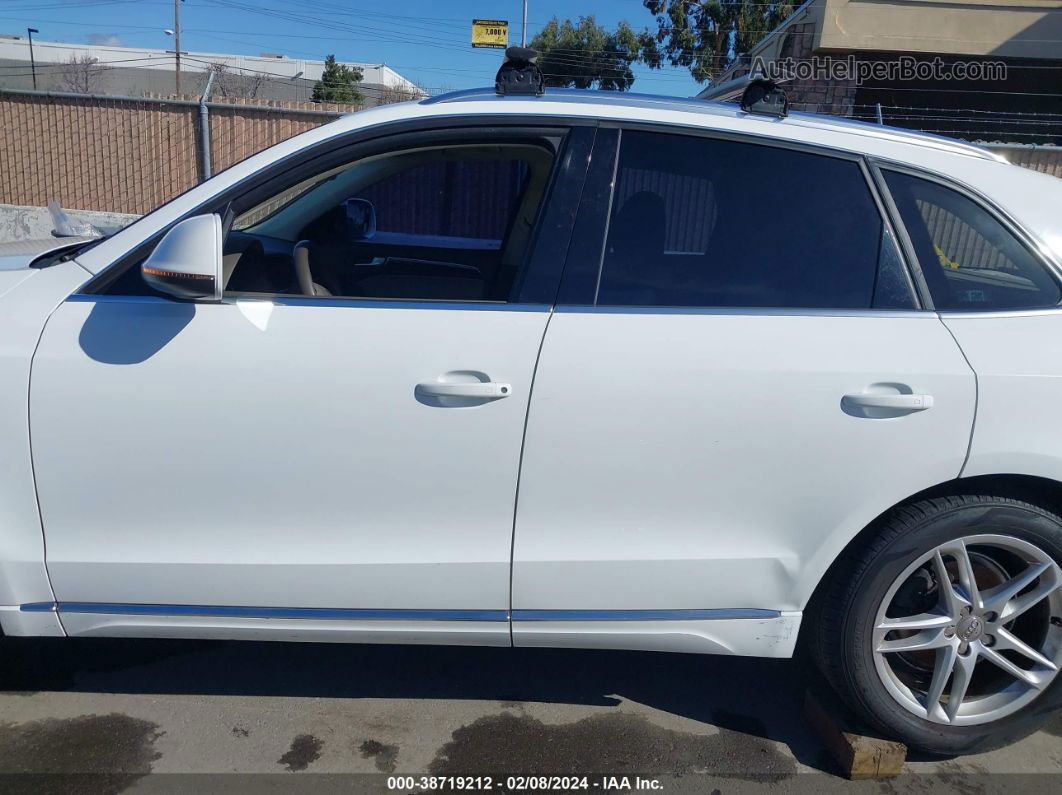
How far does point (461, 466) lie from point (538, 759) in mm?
994

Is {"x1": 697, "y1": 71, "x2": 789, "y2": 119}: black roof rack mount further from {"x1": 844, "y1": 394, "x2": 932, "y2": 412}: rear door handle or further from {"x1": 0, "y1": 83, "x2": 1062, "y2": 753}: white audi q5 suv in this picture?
{"x1": 844, "y1": 394, "x2": 932, "y2": 412}: rear door handle

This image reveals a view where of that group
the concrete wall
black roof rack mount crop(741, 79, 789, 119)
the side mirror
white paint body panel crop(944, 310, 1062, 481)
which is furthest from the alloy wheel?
the concrete wall

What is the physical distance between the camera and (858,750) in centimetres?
243

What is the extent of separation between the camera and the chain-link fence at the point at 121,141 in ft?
38.4

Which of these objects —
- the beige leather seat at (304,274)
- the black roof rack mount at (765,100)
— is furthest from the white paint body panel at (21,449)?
the black roof rack mount at (765,100)

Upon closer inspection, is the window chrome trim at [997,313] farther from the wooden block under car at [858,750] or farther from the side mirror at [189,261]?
the side mirror at [189,261]

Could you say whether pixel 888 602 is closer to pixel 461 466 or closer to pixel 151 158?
pixel 461 466

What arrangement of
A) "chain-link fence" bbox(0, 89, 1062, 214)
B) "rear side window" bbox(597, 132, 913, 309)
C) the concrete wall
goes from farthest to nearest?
1. "chain-link fence" bbox(0, 89, 1062, 214)
2. the concrete wall
3. "rear side window" bbox(597, 132, 913, 309)

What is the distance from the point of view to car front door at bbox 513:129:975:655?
7.14 ft

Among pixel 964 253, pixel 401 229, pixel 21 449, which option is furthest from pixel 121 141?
pixel 964 253

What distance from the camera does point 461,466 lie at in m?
2.20

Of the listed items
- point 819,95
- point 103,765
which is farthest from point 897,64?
point 103,765

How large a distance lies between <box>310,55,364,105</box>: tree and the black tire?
31677mm

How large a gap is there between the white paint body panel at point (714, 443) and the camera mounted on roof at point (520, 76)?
2.47 feet
